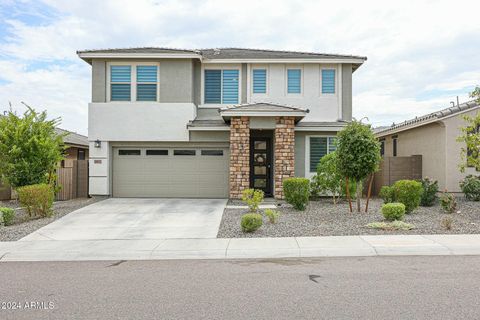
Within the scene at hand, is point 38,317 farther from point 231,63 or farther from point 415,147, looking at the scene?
point 415,147

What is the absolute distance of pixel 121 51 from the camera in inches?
673

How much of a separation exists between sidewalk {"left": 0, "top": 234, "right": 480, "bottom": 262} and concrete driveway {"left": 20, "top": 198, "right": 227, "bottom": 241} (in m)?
0.71

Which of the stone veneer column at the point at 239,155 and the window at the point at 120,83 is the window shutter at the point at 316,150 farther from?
the window at the point at 120,83

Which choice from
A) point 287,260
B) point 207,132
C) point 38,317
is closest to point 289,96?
point 207,132

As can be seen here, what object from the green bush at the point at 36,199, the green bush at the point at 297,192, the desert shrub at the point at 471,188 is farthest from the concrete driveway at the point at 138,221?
the desert shrub at the point at 471,188

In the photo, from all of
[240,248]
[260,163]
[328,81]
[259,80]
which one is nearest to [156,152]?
[260,163]

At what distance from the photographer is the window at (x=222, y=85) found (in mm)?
17984

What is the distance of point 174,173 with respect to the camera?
1745cm

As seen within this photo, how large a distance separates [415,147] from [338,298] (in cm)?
1564

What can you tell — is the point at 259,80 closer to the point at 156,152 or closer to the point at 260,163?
the point at 260,163

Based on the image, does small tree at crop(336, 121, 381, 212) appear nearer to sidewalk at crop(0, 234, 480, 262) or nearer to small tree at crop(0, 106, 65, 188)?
sidewalk at crop(0, 234, 480, 262)
